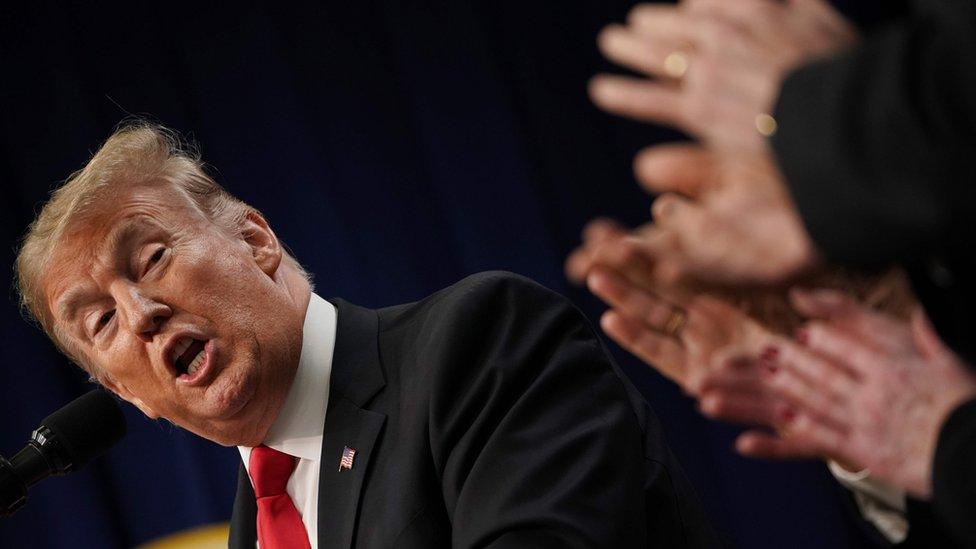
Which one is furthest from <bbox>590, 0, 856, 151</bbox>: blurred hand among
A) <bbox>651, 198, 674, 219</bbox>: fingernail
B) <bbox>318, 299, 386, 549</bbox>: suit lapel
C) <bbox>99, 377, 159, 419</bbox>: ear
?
<bbox>99, 377, 159, 419</bbox>: ear

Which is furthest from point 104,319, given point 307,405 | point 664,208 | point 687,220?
point 687,220

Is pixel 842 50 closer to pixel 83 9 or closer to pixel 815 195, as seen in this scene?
pixel 815 195

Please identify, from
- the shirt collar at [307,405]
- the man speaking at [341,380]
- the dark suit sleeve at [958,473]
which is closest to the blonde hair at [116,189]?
the man speaking at [341,380]

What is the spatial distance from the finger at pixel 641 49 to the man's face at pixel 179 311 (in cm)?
110

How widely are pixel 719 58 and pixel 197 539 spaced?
258 centimetres

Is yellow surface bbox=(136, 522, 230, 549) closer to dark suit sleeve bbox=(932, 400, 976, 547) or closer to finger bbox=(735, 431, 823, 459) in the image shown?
finger bbox=(735, 431, 823, 459)

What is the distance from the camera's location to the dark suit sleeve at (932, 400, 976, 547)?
85 centimetres

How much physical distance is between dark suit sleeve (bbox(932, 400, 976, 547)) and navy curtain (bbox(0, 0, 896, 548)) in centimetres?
195

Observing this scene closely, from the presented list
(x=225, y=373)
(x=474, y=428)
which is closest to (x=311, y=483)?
(x=225, y=373)

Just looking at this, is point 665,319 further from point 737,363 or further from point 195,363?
point 195,363

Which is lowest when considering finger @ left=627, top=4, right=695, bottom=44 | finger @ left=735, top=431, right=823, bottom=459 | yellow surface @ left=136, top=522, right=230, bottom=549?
yellow surface @ left=136, top=522, right=230, bottom=549

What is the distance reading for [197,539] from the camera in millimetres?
3051

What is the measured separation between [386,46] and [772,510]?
61.5 inches

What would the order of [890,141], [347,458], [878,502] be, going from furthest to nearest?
[347,458]
[878,502]
[890,141]
